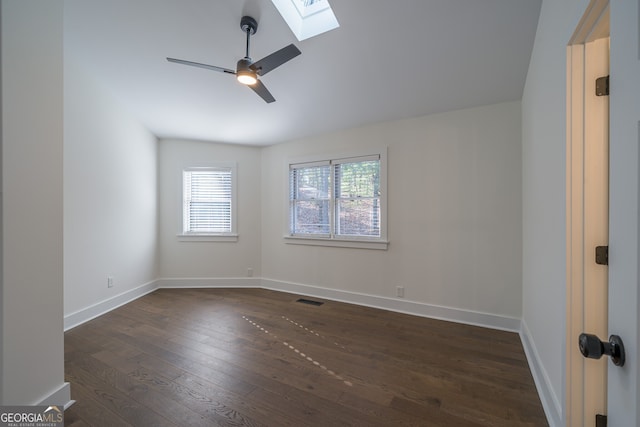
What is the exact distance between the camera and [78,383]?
6.19 ft

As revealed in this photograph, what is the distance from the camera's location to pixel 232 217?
4430mm

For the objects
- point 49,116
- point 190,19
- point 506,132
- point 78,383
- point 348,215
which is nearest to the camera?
point 49,116

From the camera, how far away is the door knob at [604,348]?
2.05 ft

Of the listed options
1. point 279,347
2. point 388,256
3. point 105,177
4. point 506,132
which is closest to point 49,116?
point 105,177

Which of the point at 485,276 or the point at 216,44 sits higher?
the point at 216,44

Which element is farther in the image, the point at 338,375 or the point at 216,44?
the point at 216,44

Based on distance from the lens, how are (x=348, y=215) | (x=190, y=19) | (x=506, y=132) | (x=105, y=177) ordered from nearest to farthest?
(x=190, y=19), (x=506, y=132), (x=105, y=177), (x=348, y=215)

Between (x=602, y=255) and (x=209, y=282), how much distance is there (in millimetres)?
4626

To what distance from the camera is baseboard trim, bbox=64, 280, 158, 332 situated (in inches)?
112

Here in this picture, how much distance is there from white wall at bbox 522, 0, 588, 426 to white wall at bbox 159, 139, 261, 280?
12.2ft

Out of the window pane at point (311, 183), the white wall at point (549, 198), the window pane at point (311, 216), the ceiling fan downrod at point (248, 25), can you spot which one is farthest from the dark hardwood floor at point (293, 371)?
the ceiling fan downrod at point (248, 25)

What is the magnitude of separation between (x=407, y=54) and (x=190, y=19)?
1900mm

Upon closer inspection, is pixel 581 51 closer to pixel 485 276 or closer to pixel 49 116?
pixel 485 276

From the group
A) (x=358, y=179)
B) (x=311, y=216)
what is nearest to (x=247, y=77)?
(x=358, y=179)
